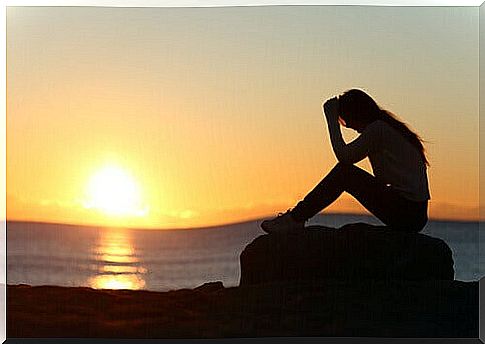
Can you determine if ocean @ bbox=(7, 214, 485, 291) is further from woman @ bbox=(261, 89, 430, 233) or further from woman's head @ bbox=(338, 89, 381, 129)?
woman's head @ bbox=(338, 89, 381, 129)

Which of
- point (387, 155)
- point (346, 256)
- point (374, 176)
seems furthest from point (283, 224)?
point (387, 155)

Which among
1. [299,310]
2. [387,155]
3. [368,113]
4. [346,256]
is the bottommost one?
[299,310]

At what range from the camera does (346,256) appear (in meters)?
4.44

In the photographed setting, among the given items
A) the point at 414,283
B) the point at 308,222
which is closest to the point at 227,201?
the point at 308,222

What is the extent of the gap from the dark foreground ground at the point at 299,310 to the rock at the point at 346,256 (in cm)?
5

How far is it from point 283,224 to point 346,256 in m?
0.34

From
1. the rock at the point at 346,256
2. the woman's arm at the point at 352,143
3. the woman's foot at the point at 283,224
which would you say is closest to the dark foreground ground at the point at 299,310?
the rock at the point at 346,256

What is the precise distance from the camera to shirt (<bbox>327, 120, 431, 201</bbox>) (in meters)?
4.42

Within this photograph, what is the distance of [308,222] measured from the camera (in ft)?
14.5

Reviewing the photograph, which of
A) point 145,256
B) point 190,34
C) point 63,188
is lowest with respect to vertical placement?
point 145,256

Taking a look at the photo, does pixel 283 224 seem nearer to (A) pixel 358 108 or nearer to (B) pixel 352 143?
(B) pixel 352 143

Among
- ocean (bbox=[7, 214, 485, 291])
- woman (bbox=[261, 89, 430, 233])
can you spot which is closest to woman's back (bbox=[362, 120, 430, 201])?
woman (bbox=[261, 89, 430, 233])

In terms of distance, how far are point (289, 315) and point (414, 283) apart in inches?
24.3

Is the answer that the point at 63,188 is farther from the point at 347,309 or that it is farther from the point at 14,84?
the point at 347,309
